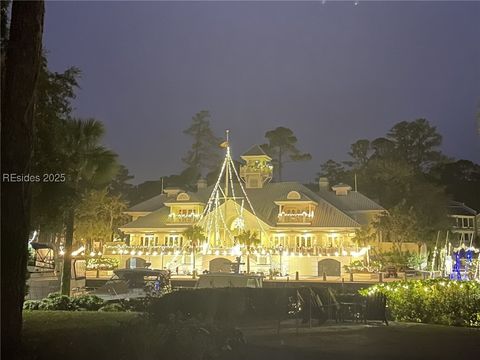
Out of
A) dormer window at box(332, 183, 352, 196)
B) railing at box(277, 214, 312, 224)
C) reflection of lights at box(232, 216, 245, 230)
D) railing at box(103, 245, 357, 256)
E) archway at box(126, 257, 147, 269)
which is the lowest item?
archway at box(126, 257, 147, 269)

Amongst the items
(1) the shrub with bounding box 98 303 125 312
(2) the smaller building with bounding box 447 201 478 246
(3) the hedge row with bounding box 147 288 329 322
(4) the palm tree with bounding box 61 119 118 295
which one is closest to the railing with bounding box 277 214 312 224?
(2) the smaller building with bounding box 447 201 478 246

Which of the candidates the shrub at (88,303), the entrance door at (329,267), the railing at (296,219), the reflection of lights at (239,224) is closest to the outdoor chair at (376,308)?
the shrub at (88,303)

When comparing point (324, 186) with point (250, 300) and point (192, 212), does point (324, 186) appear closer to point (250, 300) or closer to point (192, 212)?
point (192, 212)

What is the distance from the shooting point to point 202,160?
255ft

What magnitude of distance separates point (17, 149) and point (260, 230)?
1331 inches

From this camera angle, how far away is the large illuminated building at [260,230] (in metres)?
36.9

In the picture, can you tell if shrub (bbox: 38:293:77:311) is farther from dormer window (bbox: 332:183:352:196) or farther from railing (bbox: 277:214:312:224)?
dormer window (bbox: 332:183:352:196)

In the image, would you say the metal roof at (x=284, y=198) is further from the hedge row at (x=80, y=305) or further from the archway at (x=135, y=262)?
the hedge row at (x=80, y=305)

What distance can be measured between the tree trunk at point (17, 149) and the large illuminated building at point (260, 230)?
2887cm

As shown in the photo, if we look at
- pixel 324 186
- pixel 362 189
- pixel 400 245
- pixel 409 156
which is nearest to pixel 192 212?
pixel 324 186

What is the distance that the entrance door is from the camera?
120 feet

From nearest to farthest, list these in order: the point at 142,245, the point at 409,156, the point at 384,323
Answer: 1. the point at 384,323
2. the point at 142,245
3. the point at 409,156

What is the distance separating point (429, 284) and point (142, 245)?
32.9 m

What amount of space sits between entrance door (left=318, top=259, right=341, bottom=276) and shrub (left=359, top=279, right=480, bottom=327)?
23.1 metres
